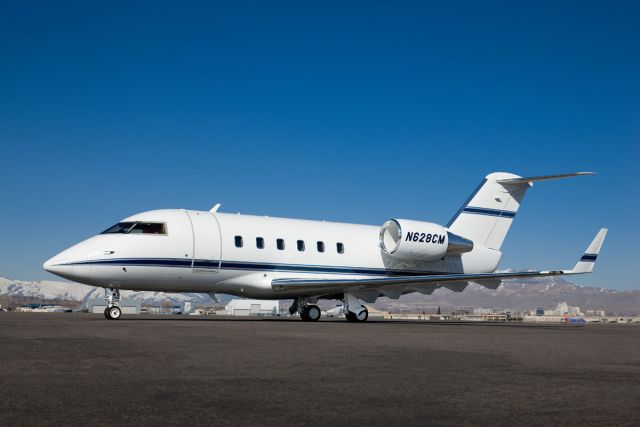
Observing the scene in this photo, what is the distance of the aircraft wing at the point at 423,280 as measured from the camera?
2531 centimetres

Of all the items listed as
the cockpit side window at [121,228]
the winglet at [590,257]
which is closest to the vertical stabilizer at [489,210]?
the winglet at [590,257]

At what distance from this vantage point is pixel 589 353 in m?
12.2

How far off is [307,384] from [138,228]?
18239 mm

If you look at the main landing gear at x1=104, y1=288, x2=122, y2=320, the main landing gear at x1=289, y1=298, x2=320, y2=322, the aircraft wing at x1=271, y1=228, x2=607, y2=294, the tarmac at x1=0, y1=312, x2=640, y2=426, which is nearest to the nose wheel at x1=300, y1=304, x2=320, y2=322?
the main landing gear at x1=289, y1=298, x2=320, y2=322

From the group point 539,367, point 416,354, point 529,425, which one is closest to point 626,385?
point 539,367

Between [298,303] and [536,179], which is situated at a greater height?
[536,179]

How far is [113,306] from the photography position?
931 inches

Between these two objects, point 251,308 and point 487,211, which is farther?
point 251,308

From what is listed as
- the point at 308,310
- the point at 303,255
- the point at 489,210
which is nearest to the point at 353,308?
the point at 308,310

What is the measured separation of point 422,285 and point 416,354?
15926 millimetres

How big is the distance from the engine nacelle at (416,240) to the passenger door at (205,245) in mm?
7563

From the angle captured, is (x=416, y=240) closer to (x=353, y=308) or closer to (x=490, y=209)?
(x=353, y=308)

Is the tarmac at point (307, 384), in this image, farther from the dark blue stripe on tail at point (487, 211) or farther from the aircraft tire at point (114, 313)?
the dark blue stripe on tail at point (487, 211)

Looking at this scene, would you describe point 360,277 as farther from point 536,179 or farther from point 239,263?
point 536,179
